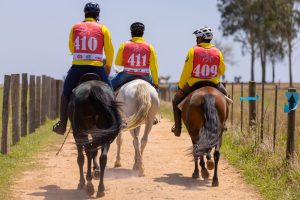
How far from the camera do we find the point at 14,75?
13742 millimetres

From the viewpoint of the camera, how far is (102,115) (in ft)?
27.6

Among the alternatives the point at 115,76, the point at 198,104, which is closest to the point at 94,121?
the point at 198,104

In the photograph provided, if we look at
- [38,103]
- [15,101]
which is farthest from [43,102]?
[15,101]

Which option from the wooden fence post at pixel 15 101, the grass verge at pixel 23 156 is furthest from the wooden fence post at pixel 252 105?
the wooden fence post at pixel 15 101

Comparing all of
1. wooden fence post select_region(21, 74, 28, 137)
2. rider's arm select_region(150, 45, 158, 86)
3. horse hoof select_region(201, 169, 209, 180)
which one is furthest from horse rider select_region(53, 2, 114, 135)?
wooden fence post select_region(21, 74, 28, 137)

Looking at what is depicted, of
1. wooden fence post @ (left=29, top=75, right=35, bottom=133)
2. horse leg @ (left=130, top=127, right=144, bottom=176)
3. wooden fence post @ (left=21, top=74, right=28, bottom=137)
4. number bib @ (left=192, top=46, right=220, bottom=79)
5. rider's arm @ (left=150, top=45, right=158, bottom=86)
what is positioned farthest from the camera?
wooden fence post @ (left=29, top=75, right=35, bottom=133)

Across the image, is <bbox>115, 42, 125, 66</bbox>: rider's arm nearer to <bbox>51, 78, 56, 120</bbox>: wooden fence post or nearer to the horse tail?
the horse tail

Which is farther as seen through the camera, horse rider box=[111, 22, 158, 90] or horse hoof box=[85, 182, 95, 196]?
horse rider box=[111, 22, 158, 90]

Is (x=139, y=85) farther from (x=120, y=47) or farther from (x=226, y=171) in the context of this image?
(x=226, y=171)

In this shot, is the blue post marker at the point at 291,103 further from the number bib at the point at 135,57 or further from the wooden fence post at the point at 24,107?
the wooden fence post at the point at 24,107

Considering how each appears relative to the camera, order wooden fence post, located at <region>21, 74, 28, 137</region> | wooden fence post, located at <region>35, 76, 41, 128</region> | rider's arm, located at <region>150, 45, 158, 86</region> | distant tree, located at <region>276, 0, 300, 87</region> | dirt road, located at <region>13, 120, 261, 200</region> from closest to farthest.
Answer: dirt road, located at <region>13, 120, 261, 200</region> → rider's arm, located at <region>150, 45, 158, 86</region> → wooden fence post, located at <region>21, 74, 28, 137</region> → wooden fence post, located at <region>35, 76, 41, 128</region> → distant tree, located at <region>276, 0, 300, 87</region>

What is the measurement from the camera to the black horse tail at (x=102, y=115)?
8.30 m

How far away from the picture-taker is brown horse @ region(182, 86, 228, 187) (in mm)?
8914

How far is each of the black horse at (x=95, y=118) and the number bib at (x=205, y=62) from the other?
1.87 meters
